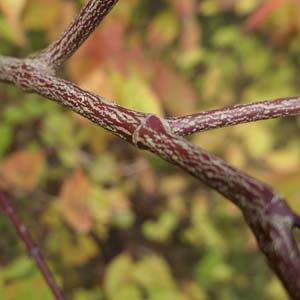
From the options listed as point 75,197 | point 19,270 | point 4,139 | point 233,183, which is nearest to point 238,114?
point 233,183

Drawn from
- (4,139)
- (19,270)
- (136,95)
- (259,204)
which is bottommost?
(259,204)

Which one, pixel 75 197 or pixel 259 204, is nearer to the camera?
pixel 259 204

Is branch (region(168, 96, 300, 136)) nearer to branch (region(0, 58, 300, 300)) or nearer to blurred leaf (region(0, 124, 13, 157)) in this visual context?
branch (region(0, 58, 300, 300))

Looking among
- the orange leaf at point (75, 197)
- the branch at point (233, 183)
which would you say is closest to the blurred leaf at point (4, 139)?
the orange leaf at point (75, 197)

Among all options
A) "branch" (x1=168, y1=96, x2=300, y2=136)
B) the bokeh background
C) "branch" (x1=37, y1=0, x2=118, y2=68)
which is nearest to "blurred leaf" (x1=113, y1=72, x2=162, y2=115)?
the bokeh background

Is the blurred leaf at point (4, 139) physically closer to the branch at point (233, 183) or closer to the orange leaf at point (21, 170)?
the orange leaf at point (21, 170)

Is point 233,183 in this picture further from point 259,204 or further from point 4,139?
point 4,139

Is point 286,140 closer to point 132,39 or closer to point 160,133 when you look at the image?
point 132,39

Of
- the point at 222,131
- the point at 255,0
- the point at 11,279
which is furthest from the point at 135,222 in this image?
the point at 11,279
